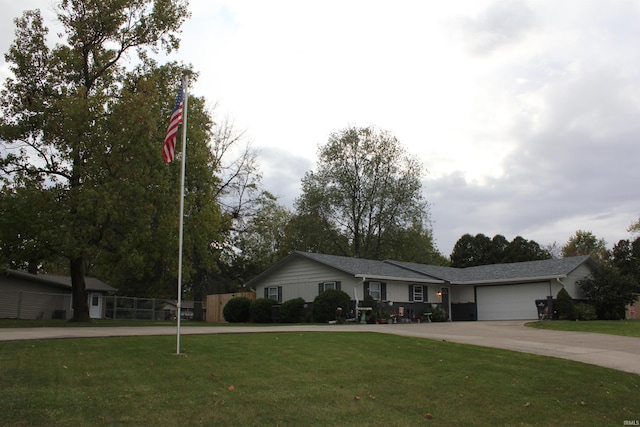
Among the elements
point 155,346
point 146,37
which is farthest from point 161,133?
point 155,346

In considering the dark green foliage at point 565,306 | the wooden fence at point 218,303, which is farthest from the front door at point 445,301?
the wooden fence at point 218,303

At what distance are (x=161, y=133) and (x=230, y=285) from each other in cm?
2139

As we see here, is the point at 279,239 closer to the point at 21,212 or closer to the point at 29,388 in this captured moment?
the point at 21,212

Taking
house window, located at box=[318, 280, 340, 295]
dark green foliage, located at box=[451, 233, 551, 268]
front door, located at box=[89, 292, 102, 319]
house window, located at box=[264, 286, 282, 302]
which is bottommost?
front door, located at box=[89, 292, 102, 319]

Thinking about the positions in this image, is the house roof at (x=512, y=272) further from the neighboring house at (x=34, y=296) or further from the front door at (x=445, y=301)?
the neighboring house at (x=34, y=296)

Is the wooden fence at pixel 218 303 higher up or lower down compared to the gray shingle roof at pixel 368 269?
lower down

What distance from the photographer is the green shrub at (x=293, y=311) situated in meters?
30.2

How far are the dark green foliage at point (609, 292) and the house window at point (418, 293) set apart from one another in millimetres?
9238

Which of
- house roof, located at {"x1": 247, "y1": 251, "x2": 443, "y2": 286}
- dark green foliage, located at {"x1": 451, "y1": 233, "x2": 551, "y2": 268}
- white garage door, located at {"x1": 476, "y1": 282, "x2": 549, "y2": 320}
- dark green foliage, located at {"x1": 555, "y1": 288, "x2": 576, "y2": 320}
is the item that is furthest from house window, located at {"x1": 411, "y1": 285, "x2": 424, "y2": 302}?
dark green foliage, located at {"x1": 451, "y1": 233, "x2": 551, "y2": 268}

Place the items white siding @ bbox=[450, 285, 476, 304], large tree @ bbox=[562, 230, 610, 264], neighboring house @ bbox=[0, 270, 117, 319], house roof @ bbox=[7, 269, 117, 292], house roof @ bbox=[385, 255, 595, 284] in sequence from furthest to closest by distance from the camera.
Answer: large tree @ bbox=[562, 230, 610, 264], white siding @ bbox=[450, 285, 476, 304], house roof @ bbox=[7, 269, 117, 292], neighboring house @ bbox=[0, 270, 117, 319], house roof @ bbox=[385, 255, 595, 284]

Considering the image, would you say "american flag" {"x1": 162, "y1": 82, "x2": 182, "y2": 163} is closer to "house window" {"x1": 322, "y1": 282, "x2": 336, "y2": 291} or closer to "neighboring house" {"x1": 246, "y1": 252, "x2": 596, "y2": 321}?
"neighboring house" {"x1": 246, "y1": 252, "x2": 596, "y2": 321}

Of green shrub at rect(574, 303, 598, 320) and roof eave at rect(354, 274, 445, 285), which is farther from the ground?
roof eave at rect(354, 274, 445, 285)

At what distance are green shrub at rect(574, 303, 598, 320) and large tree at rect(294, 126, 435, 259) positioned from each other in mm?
19021

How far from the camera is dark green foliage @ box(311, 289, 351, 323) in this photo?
2770cm
